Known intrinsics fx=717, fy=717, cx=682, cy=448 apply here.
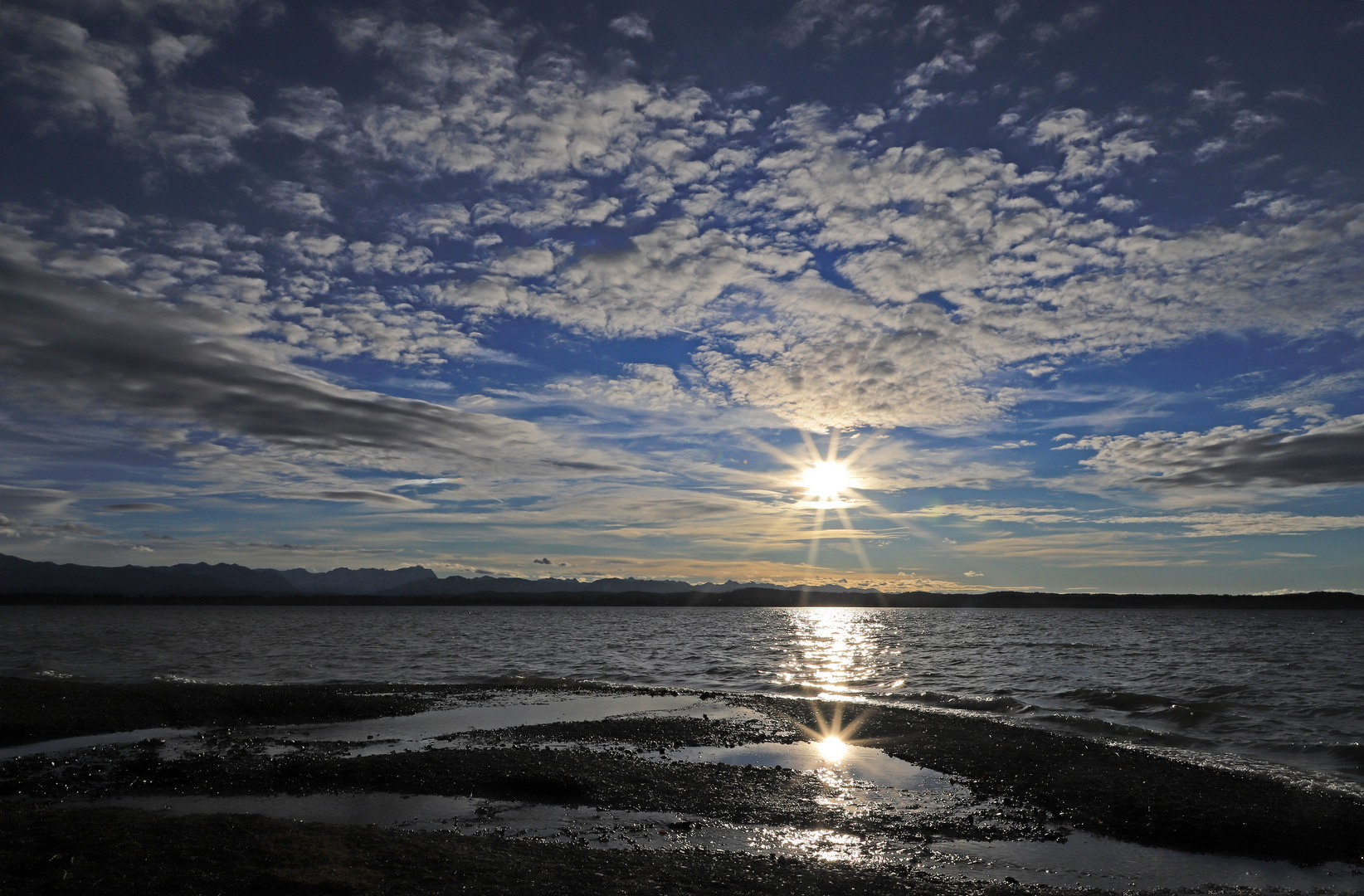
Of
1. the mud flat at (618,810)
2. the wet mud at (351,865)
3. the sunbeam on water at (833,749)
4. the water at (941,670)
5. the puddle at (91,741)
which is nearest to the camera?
the wet mud at (351,865)

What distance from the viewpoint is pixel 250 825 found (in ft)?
35.8

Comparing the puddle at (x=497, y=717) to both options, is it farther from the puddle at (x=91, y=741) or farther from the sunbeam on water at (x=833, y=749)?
the sunbeam on water at (x=833, y=749)

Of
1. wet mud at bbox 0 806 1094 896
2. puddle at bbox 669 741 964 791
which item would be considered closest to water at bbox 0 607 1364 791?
puddle at bbox 669 741 964 791

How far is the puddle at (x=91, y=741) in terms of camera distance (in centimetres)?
1758

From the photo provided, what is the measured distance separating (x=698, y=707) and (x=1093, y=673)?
2772 centimetres

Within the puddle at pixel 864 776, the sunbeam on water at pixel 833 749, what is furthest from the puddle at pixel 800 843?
the sunbeam on water at pixel 833 749

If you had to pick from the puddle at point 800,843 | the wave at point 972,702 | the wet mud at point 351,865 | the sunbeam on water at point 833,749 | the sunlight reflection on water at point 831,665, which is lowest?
the sunlight reflection on water at point 831,665

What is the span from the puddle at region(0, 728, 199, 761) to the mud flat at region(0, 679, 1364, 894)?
0.51 feet

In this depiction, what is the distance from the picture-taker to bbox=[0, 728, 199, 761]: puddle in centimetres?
1758

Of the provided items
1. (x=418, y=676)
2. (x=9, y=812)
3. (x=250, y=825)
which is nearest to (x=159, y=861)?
(x=250, y=825)

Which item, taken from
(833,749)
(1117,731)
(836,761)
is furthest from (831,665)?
(836,761)

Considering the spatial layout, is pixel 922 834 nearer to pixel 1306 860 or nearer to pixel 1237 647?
pixel 1306 860

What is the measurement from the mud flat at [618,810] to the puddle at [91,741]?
157 millimetres

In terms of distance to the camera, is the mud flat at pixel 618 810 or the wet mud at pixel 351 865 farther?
the mud flat at pixel 618 810
